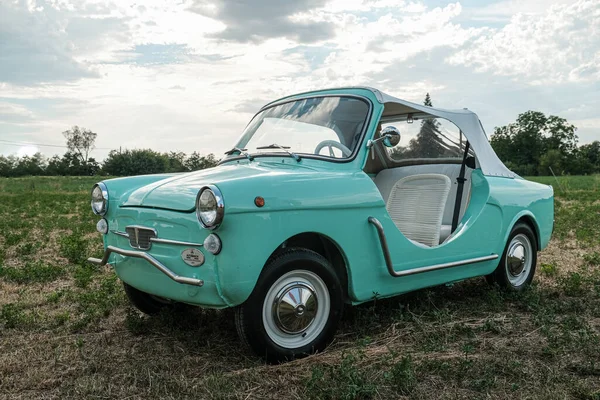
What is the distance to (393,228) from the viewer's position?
4.30m

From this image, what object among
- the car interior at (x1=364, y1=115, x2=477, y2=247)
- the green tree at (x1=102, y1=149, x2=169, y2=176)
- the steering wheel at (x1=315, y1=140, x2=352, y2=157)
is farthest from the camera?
the green tree at (x1=102, y1=149, x2=169, y2=176)

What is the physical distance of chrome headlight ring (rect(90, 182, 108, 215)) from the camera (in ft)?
14.5

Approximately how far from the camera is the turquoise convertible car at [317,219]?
3.51 meters

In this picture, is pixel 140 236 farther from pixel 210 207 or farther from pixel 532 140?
pixel 532 140

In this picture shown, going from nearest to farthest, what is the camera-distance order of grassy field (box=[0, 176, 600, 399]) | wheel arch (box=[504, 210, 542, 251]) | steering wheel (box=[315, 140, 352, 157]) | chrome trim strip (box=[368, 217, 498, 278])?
grassy field (box=[0, 176, 600, 399]), chrome trim strip (box=[368, 217, 498, 278]), steering wheel (box=[315, 140, 352, 157]), wheel arch (box=[504, 210, 542, 251])

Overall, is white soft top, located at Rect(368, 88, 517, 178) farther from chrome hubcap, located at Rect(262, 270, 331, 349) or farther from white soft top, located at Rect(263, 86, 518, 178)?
chrome hubcap, located at Rect(262, 270, 331, 349)

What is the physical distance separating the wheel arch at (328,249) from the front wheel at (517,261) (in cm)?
226

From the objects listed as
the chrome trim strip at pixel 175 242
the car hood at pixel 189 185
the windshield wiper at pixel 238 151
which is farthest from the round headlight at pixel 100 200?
Result: the windshield wiper at pixel 238 151

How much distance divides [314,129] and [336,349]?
5.78 ft

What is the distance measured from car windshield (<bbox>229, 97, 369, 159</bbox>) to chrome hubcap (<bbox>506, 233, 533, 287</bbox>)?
2318mm

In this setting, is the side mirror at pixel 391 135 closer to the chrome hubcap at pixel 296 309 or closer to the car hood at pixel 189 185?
the car hood at pixel 189 185

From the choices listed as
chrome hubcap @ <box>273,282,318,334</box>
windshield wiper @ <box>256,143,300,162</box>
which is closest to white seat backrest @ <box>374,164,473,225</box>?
windshield wiper @ <box>256,143,300,162</box>

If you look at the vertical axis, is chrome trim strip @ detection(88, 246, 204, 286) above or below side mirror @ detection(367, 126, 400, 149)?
below

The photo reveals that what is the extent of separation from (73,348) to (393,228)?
2526 mm
